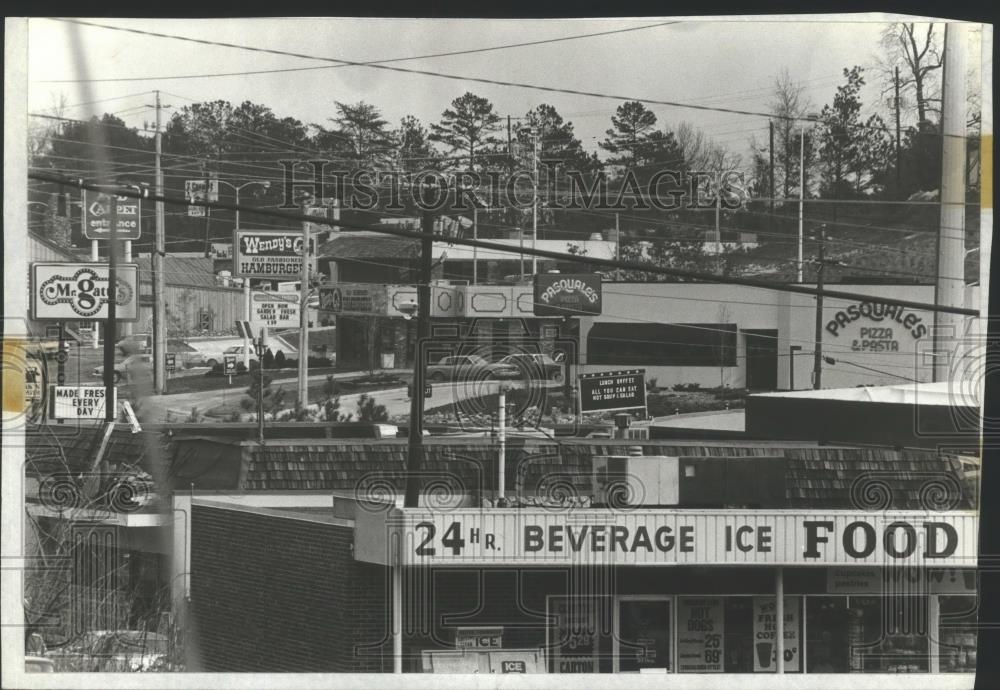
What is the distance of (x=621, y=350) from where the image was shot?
9836mm

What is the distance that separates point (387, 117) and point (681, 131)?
1885 millimetres

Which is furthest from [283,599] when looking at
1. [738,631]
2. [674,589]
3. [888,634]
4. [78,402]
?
[888,634]

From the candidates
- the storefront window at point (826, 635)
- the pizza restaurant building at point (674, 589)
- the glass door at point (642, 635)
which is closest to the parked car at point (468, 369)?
the pizza restaurant building at point (674, 589)

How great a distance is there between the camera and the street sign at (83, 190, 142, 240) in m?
9.59

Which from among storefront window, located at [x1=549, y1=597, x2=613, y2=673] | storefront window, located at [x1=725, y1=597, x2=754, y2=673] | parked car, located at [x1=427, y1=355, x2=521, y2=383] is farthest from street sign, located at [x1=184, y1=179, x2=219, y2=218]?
storefront window, located at [x1=725, y1=597, x2=754, y2=673]

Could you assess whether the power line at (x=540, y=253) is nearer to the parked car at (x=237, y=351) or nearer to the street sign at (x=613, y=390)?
the street sign at (x=613, y=390)

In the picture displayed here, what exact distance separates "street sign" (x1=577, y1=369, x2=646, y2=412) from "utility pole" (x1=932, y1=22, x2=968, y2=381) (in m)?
1.91

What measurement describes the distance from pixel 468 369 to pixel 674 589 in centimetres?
198

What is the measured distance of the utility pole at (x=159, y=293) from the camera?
9633mm

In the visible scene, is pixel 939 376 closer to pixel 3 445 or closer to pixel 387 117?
pixel 387 117

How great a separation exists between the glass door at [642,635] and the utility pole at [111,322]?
3.55 m

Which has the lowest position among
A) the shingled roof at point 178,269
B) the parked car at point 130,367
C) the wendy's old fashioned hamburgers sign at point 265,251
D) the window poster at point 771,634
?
the window poster at point 771,634

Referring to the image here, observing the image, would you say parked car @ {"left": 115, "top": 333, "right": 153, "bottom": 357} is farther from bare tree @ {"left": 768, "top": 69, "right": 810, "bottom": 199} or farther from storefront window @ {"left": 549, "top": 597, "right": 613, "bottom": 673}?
bare tree @ {"left": 768, "top": 69, "right": 810, "bottom": 199}

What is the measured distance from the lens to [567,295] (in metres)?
9.80
